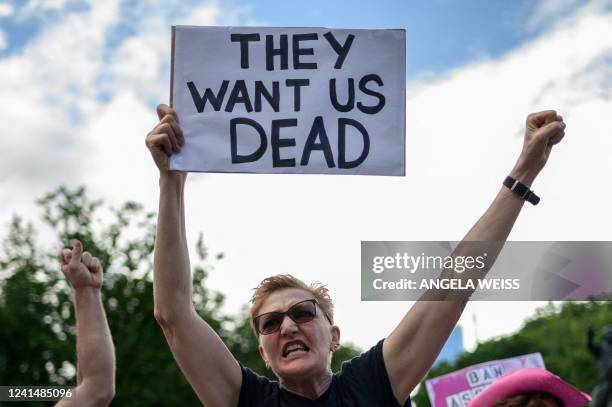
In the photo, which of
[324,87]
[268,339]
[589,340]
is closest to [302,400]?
[268,339]

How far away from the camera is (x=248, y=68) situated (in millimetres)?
3615

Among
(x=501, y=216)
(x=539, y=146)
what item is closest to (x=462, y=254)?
(x=501, y=216)

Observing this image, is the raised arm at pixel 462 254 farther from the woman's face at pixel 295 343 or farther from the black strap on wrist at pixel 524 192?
the woman's face at pixel 295 343

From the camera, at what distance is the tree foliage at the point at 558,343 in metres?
38.2

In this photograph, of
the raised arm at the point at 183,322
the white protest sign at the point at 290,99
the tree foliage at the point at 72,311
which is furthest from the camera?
the tree foliage at the point at 72,311

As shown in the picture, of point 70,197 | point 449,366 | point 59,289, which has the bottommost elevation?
point 449,366

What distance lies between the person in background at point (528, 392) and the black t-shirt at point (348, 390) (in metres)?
0.41

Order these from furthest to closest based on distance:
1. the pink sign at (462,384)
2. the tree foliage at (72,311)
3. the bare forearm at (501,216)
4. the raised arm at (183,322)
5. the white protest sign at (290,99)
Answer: the tree foliage at (72,311), the pink sign at (462,384), the white protest sign at (290,99), the raised arm at (183,322), the bare forearm at (501,216)

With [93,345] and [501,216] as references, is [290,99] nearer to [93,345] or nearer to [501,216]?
[501,216]

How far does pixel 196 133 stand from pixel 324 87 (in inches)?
22.6

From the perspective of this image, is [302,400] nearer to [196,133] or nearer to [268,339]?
[268,339]

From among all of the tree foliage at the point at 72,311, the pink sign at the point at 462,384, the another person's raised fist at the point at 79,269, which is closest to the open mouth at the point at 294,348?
the another person's raised fist at the point at 79,269

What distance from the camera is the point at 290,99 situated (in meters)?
3.54

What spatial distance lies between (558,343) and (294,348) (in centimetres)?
4450
